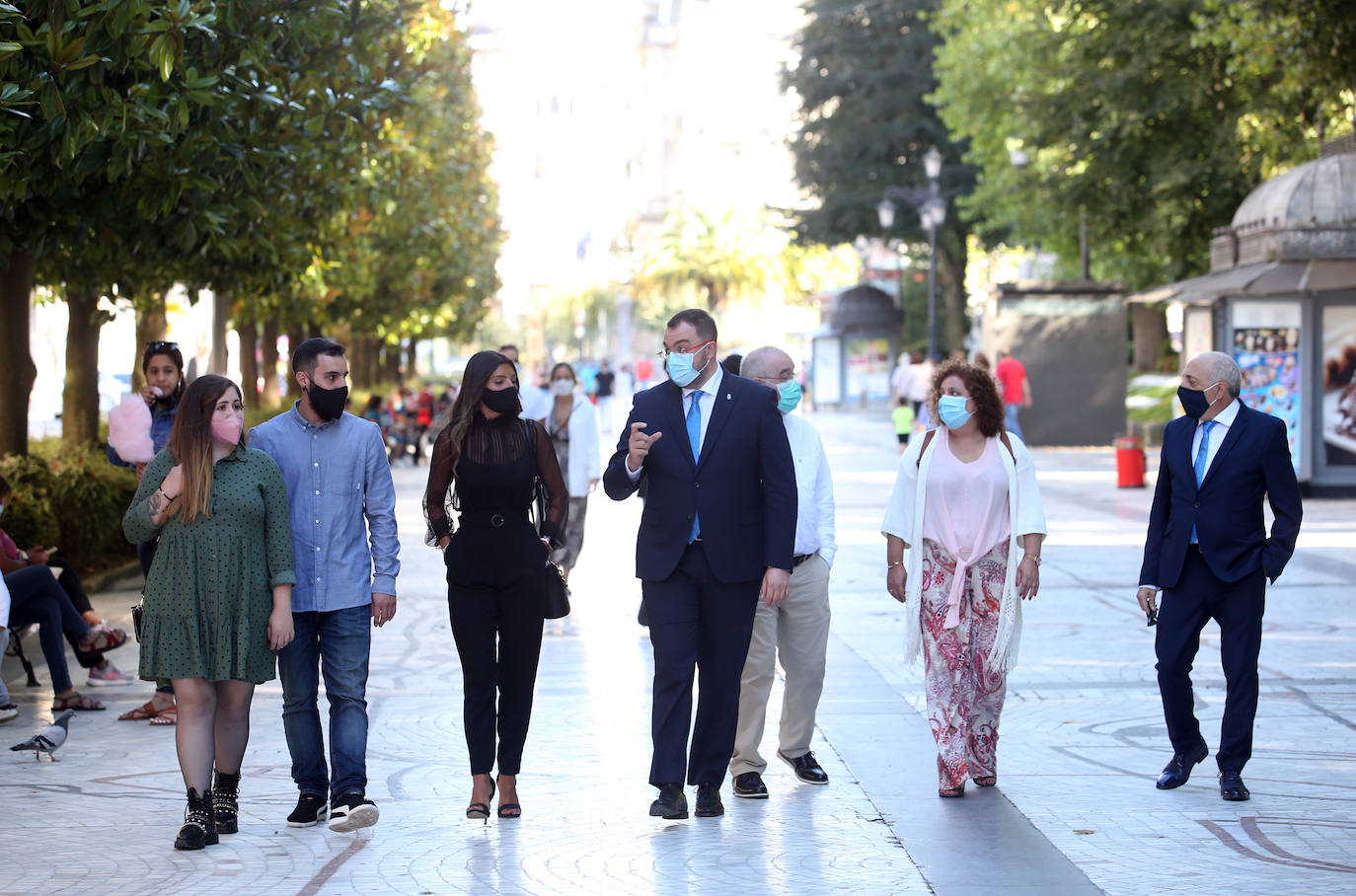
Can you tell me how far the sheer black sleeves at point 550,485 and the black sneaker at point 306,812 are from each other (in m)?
1.28

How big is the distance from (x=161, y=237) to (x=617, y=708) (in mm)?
6064

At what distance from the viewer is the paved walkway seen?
568cm

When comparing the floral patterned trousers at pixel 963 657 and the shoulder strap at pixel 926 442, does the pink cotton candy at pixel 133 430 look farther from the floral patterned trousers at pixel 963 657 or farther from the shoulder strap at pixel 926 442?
the floral patterned trousers at pixel 963 657

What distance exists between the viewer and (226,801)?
6.32 metres

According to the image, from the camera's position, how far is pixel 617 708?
8.71m

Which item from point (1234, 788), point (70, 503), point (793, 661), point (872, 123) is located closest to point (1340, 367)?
point (70, 503)

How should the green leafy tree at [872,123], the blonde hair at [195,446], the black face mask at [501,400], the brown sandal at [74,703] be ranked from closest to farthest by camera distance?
the blonde hair at [195,446]
the black face mask at [501,400]
the brown sandal at [74,703]
the green leafy tree at [872,123]

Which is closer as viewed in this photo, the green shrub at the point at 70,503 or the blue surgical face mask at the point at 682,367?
the blue surgical face mask at the point at 682,367

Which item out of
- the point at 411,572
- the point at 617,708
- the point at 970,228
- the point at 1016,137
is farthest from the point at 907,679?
the point at 970,228

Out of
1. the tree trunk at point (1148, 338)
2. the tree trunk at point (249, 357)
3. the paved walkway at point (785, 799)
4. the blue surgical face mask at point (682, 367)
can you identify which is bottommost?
the paved walkway at point (785, 799)

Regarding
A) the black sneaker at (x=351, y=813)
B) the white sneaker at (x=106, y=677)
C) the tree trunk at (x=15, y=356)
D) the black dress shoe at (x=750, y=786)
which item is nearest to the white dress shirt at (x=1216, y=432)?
the black dress shoe at (x=750, y=786)

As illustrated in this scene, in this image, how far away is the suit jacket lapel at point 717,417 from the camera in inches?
251

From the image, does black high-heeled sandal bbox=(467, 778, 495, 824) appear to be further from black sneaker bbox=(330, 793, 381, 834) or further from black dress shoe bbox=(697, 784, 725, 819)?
black dress shoe bbox=(697, 784, 725, 819)

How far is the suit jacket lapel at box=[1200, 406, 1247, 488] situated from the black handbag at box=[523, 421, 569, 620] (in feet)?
8.43
